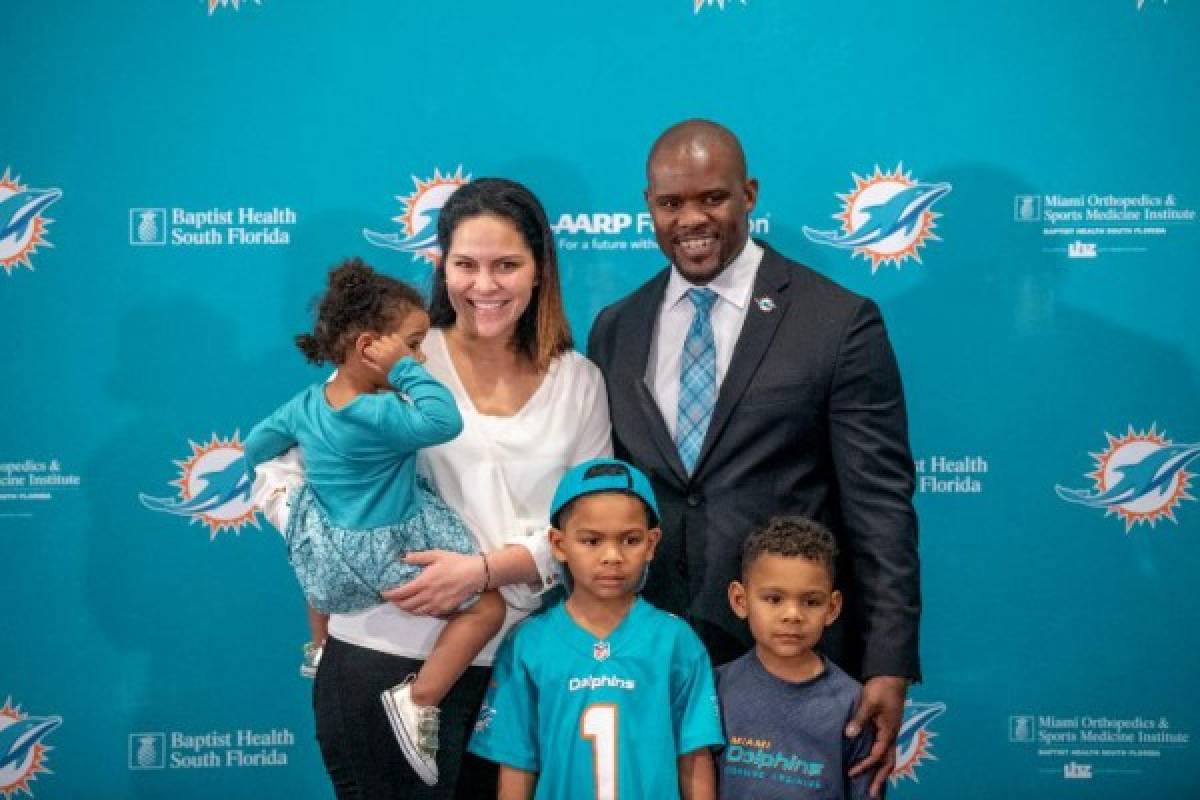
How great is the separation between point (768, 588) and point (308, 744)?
2.02 meters

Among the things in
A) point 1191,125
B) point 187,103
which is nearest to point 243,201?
point 187,103

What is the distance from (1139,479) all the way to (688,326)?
1.91 meters

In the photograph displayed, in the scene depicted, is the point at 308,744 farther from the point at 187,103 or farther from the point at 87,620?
the point at 187,103

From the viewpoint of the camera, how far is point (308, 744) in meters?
3.90

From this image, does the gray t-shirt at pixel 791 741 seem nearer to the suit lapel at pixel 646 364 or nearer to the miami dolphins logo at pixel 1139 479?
the suit lapel at pixel 646 364

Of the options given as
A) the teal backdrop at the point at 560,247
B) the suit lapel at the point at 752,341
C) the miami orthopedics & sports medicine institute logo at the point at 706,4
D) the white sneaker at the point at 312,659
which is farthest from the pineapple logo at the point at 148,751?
the miami orthopedics & sports medicine institute logo at the point at 706,4

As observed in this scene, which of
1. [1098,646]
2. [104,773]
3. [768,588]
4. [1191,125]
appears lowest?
[104,773]

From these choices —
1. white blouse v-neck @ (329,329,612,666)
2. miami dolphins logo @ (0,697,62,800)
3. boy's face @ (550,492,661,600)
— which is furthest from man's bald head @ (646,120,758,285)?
miami dolphins logo @ (0,697,62,800)

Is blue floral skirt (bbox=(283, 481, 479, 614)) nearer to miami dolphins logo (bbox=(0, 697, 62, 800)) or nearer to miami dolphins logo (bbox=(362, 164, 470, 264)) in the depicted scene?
miami dolphins logo (bbox=(362, 164, 470, 264))

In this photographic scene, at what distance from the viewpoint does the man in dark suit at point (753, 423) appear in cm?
258

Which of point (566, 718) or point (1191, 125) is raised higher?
Result: point (1191, 125)

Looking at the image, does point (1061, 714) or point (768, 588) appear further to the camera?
point (1061, 714)

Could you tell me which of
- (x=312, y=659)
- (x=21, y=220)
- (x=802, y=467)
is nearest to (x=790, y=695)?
(x=802, y=467)

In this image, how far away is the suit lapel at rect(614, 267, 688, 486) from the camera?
8.75ft
